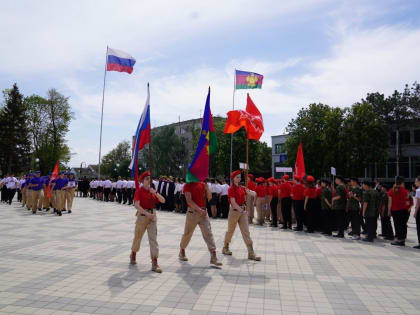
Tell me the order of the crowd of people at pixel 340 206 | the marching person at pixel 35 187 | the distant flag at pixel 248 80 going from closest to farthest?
the crowd of people at pixel 340 206 < the marching person at pixel 35 187 < the distant flag at pixel 248 80

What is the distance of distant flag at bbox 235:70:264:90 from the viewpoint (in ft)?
79.0

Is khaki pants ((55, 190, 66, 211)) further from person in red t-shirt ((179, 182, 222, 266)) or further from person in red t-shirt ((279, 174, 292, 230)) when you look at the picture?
person in red t-shirt ((179, 182, 222, 266))

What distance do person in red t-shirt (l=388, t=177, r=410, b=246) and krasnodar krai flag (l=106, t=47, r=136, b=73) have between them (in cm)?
2349

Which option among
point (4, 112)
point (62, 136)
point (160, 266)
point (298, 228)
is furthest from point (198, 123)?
point (160, 266)

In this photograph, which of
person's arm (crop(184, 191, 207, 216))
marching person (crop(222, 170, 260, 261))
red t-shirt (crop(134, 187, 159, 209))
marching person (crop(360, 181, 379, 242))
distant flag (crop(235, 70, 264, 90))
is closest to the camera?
red t-shirt (crop(134, 187, 159, 209))

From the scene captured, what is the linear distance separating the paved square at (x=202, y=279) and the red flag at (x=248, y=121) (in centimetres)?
319

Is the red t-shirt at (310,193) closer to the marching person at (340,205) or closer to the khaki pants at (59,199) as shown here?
the marching person at (340,205)

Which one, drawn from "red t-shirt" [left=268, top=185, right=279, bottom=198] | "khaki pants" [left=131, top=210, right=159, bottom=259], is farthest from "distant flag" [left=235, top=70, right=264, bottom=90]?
"khaki pants" [left=131, top=210, right=159, bottom=259]

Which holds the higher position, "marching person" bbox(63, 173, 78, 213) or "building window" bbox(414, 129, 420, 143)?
"building window" bbox(414, 129, 420, 143)

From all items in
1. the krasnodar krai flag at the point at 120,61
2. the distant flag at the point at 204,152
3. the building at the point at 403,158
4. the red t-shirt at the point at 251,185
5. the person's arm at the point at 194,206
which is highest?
the krasnodar krai flag at the point at 120,61

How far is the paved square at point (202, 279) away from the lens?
4.88 m

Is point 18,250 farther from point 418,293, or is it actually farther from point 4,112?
point 4,112

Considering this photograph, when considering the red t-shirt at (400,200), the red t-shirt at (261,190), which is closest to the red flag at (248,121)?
the red t-shirt at (400,200)

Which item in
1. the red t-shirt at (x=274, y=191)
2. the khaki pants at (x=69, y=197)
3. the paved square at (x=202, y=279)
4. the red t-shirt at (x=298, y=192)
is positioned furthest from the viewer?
the khaki pants at (x=69, y=197)
